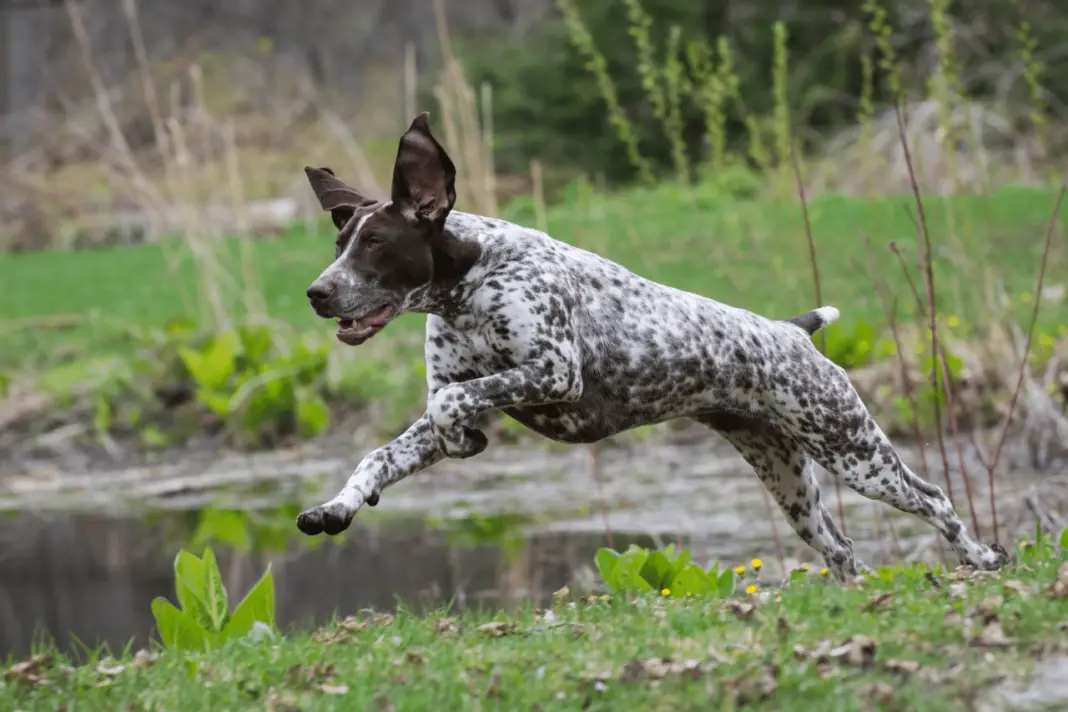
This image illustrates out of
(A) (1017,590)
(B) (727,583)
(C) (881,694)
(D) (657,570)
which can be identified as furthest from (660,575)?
(C) (881,694)

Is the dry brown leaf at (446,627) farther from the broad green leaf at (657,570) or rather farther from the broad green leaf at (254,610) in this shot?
the broad green leaf at (657,570)

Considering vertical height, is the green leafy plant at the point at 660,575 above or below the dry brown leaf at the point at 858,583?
below

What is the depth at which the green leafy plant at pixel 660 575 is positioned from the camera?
6.44 meters

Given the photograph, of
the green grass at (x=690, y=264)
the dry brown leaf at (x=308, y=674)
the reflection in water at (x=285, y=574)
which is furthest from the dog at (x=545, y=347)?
the green grass at (x=690, y=264)

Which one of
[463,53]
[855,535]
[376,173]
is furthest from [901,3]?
[855,535]

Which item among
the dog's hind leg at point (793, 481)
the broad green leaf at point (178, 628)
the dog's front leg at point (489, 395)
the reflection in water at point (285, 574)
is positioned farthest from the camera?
the reflection in water at point (285, 574)

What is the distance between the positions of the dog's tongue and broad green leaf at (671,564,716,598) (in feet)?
6.03

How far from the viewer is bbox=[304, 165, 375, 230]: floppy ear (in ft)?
18.4

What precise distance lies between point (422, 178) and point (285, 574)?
→ 4.39m

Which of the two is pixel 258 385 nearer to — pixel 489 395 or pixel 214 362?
pixel 214 362

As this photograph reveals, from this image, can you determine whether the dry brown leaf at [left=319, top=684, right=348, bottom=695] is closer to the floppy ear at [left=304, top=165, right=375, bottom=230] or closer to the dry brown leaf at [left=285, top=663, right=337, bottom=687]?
the dry brown leaf at [left=285, top=663, right=337, bottom=687]

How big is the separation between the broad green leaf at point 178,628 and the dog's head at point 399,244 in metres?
1.51

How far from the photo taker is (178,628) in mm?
6188

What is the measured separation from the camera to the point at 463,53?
23.6 meters
